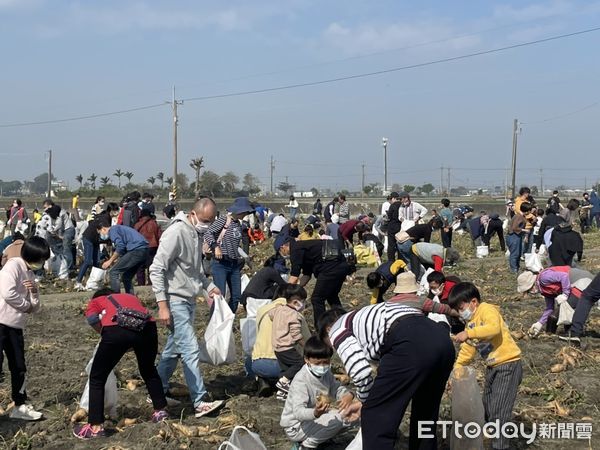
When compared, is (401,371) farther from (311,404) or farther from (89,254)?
(89,254)

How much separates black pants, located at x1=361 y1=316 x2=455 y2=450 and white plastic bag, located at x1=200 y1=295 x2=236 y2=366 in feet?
9.41

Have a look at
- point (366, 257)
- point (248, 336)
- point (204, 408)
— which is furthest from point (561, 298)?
point (366, 257)

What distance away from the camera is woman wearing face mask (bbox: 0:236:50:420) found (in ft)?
19.8

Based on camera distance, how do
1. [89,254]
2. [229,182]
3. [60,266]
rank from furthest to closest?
[229,182], [60,266], [89,254]

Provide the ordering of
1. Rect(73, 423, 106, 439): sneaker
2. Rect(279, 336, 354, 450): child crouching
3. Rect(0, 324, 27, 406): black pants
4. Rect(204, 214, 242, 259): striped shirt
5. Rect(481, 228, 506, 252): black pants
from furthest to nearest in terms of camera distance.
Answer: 1. Rect(481, 228, 506, 252): black pants
2. Rect(204, 214, 242, 259): striped shirt
3. Rect(0, 324, 27, 406): black pants
4. Rect(73, 423, 106, 439): sneaker
5. Rect(279, 336, 354, 450): child crouching

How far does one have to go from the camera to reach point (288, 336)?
661cm

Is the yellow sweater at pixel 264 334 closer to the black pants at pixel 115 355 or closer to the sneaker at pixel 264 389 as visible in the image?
the sneaker at pixel 264 389

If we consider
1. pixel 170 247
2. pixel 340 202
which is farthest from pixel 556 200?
pixel 170 247

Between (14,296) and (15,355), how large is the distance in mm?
543

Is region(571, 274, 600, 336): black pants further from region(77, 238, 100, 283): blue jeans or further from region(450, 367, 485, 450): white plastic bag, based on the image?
region(77, 238, 100, 283): blue jeans

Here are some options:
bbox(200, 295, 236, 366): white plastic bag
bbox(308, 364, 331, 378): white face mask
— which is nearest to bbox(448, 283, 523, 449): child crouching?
bbox(308, 364, 331, 378): white face mask

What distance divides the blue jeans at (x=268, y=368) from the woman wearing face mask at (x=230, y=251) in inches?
108

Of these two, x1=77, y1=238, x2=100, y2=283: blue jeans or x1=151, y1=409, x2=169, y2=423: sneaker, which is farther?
x1=77, y1=238, x2=100, y2=283: blue jeans

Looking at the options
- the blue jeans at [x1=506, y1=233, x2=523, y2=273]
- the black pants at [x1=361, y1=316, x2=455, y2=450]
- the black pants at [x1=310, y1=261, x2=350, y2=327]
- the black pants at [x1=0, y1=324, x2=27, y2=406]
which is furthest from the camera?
the blue jeans at [x1=506, y1=233, x2=523, y2=273]
